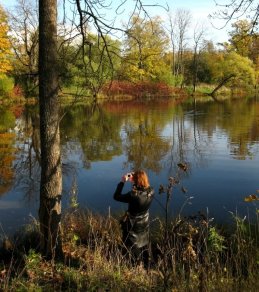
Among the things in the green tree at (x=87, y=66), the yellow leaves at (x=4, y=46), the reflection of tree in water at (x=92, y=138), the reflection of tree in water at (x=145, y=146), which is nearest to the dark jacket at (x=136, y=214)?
the green tree at (x=87, y=66)

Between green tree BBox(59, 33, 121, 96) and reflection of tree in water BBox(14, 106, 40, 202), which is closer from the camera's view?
green tree BBox(59, 33, 121, 96)

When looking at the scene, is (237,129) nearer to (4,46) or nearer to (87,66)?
(87,66)

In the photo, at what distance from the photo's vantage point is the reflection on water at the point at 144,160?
10992 mm

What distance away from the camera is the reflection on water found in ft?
36.1

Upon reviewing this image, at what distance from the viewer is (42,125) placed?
597cm

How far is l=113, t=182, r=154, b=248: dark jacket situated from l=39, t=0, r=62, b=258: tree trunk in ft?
3.47

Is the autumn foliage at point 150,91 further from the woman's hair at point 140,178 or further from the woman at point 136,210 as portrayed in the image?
the woman's hair at point 140,178

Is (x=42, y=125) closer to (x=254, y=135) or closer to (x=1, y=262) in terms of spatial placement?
(x=1, y=262)

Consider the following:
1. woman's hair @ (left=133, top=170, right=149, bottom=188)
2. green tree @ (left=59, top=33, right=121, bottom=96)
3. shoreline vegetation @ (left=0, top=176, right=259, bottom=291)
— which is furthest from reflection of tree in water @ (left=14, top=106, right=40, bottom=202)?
green tree @ (left=59, top=33, right=121, bottom=96)

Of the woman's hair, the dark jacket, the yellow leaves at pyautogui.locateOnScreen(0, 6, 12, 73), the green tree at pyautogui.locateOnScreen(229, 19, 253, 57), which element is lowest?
the dark jacket

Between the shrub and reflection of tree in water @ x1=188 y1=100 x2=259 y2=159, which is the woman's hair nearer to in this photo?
reflection of tree in water @ x1=188 y1=100 x2=259 y2=159

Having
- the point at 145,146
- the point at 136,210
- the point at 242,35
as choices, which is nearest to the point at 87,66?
the point at 136,210

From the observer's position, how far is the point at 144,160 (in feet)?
54.5

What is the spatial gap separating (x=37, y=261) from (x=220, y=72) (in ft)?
207
